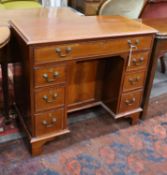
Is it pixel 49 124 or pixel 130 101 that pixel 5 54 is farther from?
pixel 130 101

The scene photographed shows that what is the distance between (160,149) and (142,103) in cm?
35

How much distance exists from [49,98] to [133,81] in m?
0.58

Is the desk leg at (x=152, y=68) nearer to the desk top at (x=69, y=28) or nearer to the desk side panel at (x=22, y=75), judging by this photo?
the desk top at (x=69, y=28)

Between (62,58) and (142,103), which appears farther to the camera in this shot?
(142,103)

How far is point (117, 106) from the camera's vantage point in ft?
5.58

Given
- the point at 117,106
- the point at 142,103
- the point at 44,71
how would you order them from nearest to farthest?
the point at 44,71 < the point at 117,106 < the point at 142,103

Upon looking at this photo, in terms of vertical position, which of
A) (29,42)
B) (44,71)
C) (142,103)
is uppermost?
(29,42)

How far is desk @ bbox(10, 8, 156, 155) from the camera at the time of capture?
4.15ft

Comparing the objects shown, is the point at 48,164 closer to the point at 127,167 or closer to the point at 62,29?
the point at 127,167

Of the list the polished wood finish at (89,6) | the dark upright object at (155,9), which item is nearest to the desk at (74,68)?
the dark upright object at (155,9)

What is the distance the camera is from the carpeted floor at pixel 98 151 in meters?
1.44

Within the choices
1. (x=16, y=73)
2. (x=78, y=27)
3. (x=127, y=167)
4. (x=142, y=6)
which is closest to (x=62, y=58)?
A: (x=78, y=27)

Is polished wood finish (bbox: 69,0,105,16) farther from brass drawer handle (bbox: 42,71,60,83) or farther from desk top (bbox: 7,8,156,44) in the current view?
brass drawer handle (bbox: 42,71,60,83)

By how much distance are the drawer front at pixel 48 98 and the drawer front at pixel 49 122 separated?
5cm
